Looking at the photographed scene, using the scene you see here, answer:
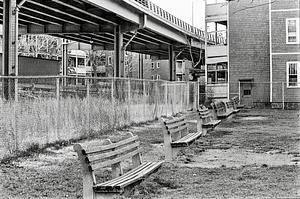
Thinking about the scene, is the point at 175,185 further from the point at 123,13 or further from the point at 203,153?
the point at 123,13

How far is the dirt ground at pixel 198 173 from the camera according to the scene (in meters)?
6.79

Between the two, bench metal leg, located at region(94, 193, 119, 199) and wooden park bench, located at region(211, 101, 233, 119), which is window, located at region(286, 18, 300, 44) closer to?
wooden park bench, located at region(211, 101, 233, 119)

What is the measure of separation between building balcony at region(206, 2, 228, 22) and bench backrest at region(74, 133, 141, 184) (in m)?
35.2

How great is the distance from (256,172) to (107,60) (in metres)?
96.1

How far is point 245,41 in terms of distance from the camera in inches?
1495

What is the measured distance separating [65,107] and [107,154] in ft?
23.3

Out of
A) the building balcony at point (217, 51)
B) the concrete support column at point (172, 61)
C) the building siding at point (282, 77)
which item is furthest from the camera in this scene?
the concrete support column at point (172, 61)

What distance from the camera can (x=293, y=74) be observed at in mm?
35625

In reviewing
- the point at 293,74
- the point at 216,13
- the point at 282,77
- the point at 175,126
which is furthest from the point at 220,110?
the point at 216,13

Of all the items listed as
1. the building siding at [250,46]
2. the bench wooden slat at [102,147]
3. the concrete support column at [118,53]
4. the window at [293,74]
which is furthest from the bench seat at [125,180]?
the building siding at [250,46]

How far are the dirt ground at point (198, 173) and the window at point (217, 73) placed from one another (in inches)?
1141

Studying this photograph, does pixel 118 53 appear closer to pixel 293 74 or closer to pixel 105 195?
pixel 293 74

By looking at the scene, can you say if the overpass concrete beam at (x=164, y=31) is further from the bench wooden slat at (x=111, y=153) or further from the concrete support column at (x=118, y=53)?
the bench wooden slat at (x=111, y=153)

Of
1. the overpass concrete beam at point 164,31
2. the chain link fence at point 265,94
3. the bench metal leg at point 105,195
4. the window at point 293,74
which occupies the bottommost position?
the bench metal leg at point 105,195
